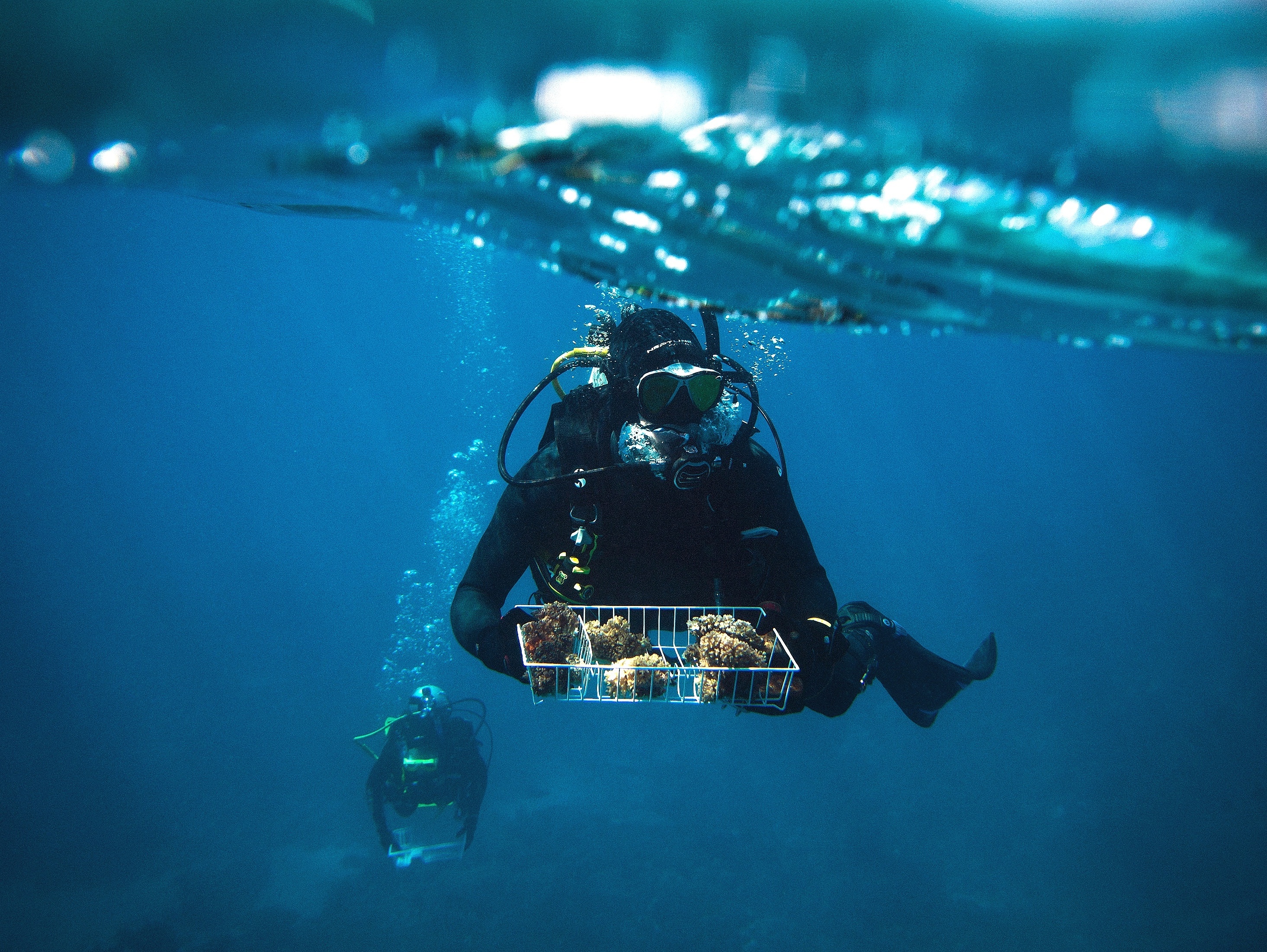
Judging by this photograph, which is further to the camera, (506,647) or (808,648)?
(506,647)

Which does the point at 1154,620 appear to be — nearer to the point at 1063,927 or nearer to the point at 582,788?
the point at 1063,927

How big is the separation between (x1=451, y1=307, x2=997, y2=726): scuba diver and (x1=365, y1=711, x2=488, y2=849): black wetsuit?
6108 mm

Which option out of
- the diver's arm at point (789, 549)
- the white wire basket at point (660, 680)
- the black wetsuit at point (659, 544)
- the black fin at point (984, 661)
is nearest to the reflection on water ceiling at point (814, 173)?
the diver's arm at point (789, 549)

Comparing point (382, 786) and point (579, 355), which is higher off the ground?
point (579, 355)

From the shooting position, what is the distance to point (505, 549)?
3672 millimetres

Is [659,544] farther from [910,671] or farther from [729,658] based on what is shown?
[910,671]

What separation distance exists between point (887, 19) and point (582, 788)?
17.5 meters

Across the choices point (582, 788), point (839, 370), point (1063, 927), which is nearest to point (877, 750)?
point (1063, 927)

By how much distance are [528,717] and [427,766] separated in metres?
12.2

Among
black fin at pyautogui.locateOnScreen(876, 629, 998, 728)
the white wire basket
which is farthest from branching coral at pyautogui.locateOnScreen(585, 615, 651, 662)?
black fin at pyautogui.locateOnScreen(876, 629, 998, 728)

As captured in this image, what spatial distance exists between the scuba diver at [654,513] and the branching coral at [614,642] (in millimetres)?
538

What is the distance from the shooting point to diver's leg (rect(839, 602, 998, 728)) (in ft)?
15.8

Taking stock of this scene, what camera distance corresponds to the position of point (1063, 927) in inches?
494

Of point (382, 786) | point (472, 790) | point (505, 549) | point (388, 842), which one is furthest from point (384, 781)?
point (505, 549)
